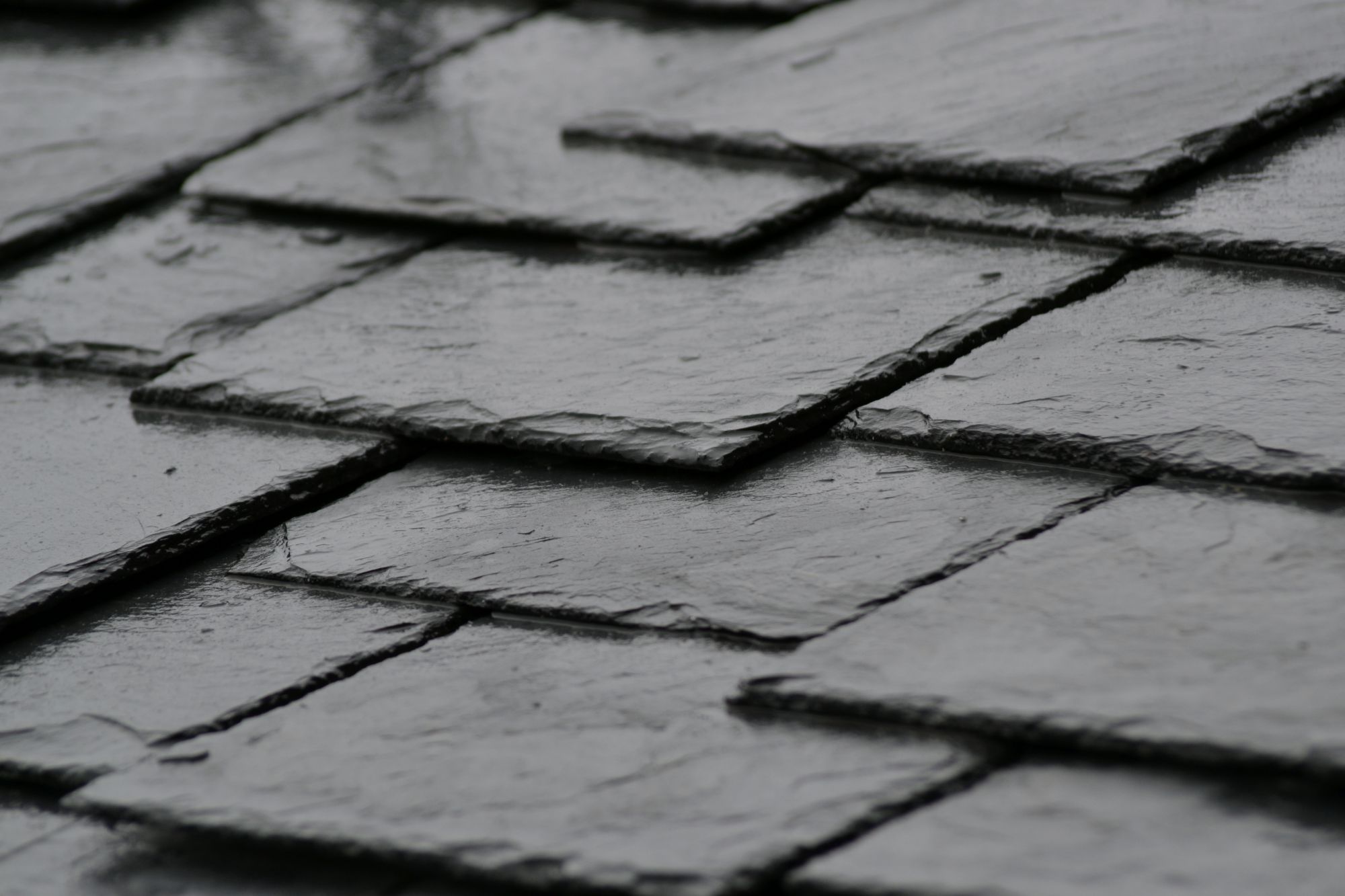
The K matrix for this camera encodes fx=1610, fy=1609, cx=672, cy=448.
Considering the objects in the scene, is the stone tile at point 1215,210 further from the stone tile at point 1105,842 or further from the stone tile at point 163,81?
the stone tile at point 163,81

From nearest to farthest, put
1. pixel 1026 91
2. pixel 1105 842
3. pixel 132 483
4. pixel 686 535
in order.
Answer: pixel 1105 842 → pixel 686 535 → pixel 132 483 → pixel 1026 91

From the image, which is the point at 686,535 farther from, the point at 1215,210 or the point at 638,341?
the point at 1215,210

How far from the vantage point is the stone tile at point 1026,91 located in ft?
7.06

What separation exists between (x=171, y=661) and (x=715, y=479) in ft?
1.96

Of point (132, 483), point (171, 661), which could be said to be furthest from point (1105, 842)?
point (132, 483)

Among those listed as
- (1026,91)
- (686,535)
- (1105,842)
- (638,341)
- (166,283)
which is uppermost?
(1026,91)

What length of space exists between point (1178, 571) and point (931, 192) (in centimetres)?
95

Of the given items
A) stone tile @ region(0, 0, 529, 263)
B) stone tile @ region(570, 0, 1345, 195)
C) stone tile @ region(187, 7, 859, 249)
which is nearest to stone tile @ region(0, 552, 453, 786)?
stone tile @ region(187, 7, 859, 249)

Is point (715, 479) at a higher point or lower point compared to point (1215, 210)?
lower

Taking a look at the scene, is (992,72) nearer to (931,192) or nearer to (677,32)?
(931,192)

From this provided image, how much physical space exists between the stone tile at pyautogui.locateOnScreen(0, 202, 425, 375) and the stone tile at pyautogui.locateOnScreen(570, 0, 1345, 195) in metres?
0.50

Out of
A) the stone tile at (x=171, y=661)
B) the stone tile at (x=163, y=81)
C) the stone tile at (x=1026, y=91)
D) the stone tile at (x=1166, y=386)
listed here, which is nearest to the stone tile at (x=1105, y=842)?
the stone tile at (x=1166, y=386)

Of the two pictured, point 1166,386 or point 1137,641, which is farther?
point 1166,386

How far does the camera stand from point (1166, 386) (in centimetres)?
168
